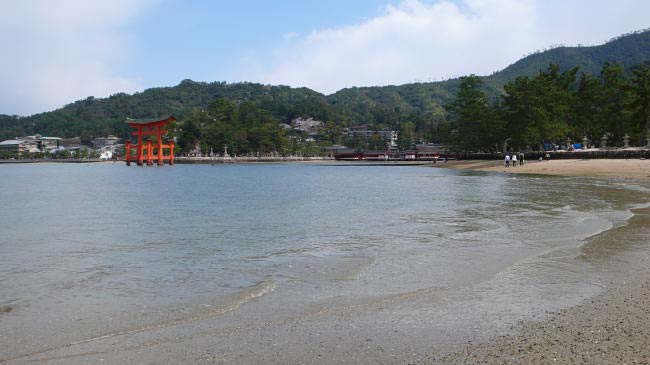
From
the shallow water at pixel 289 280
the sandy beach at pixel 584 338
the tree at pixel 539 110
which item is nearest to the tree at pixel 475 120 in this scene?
the tree at pixel 539 110

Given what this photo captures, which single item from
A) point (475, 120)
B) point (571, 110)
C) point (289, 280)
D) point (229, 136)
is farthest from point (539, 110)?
point (229, 136)

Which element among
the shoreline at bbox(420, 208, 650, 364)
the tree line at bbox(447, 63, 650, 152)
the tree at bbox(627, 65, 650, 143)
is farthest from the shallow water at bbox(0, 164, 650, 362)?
the tree line at bbox(447, 63, 650, 152)

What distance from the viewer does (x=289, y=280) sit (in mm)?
9977

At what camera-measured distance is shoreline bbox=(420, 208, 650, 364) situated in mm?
5496

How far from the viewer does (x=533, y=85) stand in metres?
74.4

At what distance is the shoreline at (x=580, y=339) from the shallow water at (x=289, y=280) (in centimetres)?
35

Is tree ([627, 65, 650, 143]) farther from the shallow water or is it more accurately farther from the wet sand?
the shallow water

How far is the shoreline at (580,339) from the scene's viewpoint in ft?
18.0

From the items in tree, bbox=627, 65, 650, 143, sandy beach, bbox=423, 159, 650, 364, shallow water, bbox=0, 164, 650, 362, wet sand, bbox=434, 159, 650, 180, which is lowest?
shallow water, bbox=0, 164, 650, 362

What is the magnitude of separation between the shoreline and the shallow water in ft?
1.16

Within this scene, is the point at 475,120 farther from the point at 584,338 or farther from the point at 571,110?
the point at 584,338

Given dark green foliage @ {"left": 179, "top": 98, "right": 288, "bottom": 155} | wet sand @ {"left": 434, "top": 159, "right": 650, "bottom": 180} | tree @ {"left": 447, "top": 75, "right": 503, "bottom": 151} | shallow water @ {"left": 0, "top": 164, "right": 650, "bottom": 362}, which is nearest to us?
shallow water @ {"left": 0, "top": 164, "right": 650, "bottom": 362}

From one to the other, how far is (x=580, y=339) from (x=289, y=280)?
5.36 m

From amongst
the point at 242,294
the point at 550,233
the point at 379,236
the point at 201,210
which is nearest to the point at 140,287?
the point at 242,294
